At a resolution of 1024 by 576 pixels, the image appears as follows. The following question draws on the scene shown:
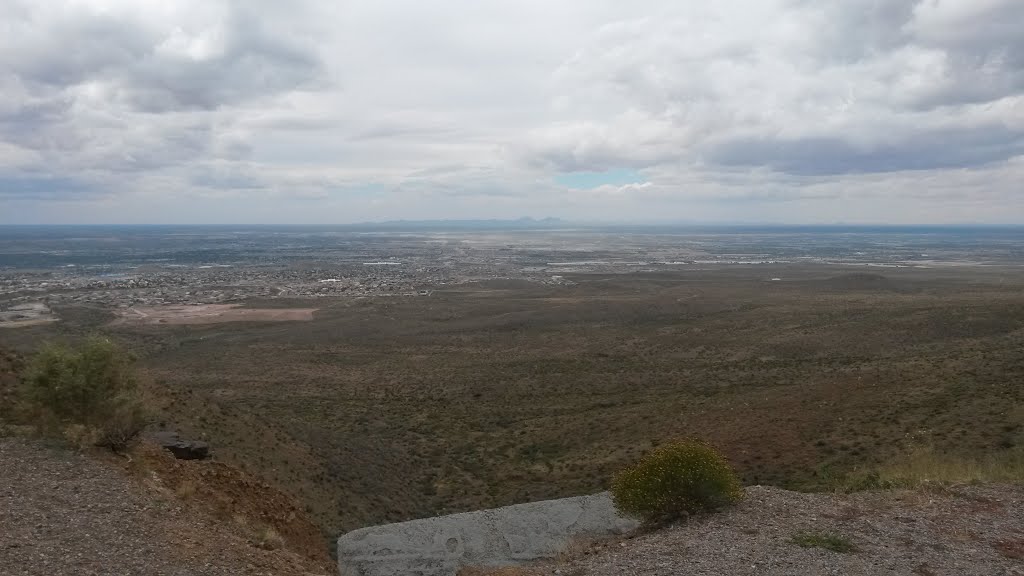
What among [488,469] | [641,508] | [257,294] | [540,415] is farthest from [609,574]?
[257,294]

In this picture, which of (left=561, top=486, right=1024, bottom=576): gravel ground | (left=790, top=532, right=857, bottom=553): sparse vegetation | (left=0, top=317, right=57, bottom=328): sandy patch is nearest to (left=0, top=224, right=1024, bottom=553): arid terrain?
(left=0, top=317, right=57, bottom=328): sandy patch

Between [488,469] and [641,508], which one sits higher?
[641,508]

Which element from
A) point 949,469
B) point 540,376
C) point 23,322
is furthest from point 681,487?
point 23,322

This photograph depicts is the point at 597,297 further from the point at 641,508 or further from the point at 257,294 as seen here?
the point at 641,508

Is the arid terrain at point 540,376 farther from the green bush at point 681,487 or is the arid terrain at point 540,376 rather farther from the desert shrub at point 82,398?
the green bush at point 681,487

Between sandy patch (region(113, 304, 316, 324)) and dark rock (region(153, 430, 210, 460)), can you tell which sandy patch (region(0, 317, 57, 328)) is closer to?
sandy patch (region(113, 304, 316, 324))

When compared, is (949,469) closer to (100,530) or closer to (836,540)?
(836,540)

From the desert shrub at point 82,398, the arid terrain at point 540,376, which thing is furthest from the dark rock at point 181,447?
the desert shrub at point 82,398
